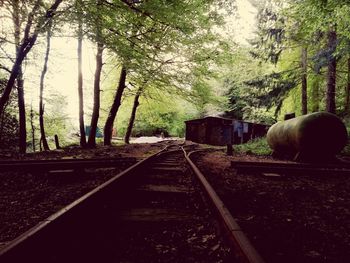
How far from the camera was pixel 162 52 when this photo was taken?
43.1 ft

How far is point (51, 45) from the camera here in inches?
795

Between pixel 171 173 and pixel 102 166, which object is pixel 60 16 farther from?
pixel 171 173

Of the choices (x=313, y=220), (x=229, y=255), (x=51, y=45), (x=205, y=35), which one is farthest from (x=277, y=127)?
(x=51, y=45)

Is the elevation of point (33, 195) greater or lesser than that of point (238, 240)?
lesser

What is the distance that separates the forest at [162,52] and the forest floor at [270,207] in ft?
15.9

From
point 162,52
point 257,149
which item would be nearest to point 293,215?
point 162,52

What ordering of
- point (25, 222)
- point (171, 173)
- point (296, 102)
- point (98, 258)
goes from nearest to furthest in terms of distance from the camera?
point (98, 258) < point (25, 222) < point (171, 173) < point (296, 102)

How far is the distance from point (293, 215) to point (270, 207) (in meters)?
0.38

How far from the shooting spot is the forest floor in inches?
97.9

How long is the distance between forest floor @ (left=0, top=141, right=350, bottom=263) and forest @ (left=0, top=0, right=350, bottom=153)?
4860 mm

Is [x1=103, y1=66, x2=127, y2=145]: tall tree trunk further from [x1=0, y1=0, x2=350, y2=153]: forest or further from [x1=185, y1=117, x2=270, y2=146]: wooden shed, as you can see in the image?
[x1=185, y1=117, x2=270, y2=146]: wooden shed

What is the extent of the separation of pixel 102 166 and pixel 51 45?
1646cm

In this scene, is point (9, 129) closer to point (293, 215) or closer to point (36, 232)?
point (36, 232)

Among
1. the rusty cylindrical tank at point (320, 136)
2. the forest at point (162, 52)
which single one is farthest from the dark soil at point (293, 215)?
the forest at point (162, 52)
